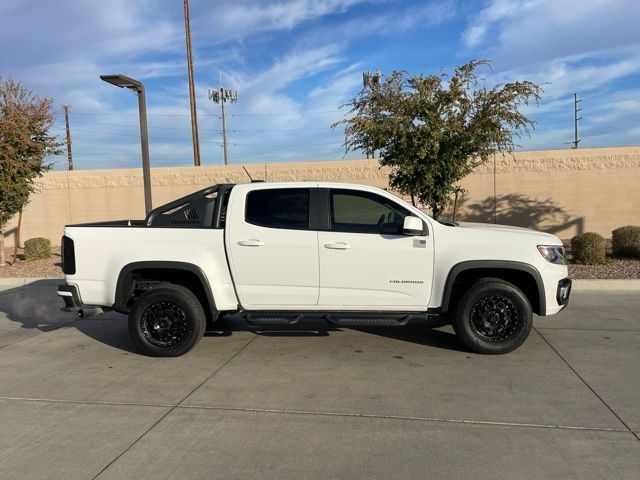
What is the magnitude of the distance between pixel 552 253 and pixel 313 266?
8.60ft

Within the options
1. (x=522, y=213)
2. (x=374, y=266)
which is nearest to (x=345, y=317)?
(x=374, y=266)

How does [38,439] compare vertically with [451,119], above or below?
below

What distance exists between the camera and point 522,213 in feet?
51.3

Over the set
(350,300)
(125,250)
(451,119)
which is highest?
(451,119)

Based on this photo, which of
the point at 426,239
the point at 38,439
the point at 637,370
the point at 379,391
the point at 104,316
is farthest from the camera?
the point at 104,316

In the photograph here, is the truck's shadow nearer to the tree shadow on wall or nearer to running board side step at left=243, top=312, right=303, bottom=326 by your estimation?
running board side step at left=243, top=312, right=303, bottom=326

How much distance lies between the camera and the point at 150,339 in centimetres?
591

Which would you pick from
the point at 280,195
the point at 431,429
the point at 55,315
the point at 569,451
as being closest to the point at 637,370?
the point at 569,451

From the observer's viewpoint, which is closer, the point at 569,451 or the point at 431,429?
the point at 569,451

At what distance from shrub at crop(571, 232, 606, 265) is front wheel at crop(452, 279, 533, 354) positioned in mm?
6828

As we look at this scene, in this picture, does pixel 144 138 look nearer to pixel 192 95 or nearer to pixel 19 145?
pixel 19 145

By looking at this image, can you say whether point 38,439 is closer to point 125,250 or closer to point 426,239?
point 125,250

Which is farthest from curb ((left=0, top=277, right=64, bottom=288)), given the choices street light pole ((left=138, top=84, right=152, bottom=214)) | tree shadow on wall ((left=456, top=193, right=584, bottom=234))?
tree shadow on wall ((left=456, top=193, right=584, bottom=234))

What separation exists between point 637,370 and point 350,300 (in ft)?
9.67
